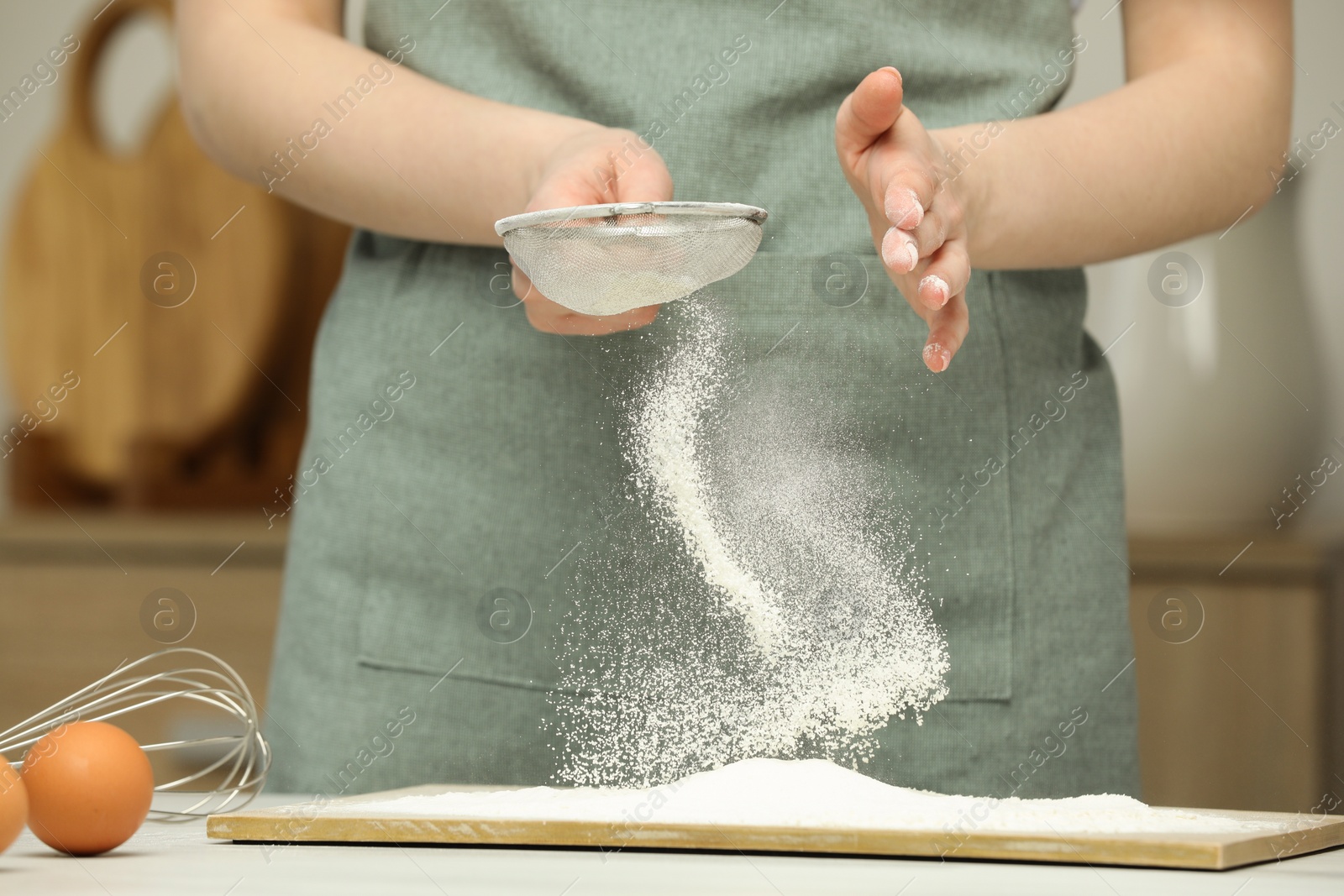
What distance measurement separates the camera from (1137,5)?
2.85 feet

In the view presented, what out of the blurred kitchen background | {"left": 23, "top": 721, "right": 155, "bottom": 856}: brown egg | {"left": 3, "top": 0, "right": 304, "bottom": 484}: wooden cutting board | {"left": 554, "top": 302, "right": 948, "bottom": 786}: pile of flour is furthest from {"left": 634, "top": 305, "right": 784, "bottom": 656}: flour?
{"left": 3, "top": 0, "right": 304, "bottom": 484}: wooden cutting board

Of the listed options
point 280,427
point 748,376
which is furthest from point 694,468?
point 280,427

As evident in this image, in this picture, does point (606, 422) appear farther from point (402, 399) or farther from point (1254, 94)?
point (1254, 94)

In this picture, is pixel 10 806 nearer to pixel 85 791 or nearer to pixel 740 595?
pixel 85 791

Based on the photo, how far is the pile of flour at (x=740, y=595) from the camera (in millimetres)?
742

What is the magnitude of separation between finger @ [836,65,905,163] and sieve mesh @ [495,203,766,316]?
0.05 m

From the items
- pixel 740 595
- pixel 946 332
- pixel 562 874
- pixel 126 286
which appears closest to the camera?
pixel 562 874

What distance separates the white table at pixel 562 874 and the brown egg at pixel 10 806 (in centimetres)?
1

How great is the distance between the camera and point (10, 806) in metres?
0.51

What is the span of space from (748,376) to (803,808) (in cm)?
27

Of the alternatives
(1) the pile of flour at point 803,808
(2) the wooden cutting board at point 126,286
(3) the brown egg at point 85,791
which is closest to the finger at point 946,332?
(1) the pile of flour at point 803,808

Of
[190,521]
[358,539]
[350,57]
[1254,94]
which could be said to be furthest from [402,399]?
[190,521]

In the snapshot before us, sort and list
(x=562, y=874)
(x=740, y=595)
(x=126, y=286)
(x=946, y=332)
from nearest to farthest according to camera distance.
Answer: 1. (x=562, y=874)
2. (x=946, y=332)
3. (x=740, y=595)
4. (x=126, y=286)

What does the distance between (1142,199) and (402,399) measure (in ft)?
1.54
